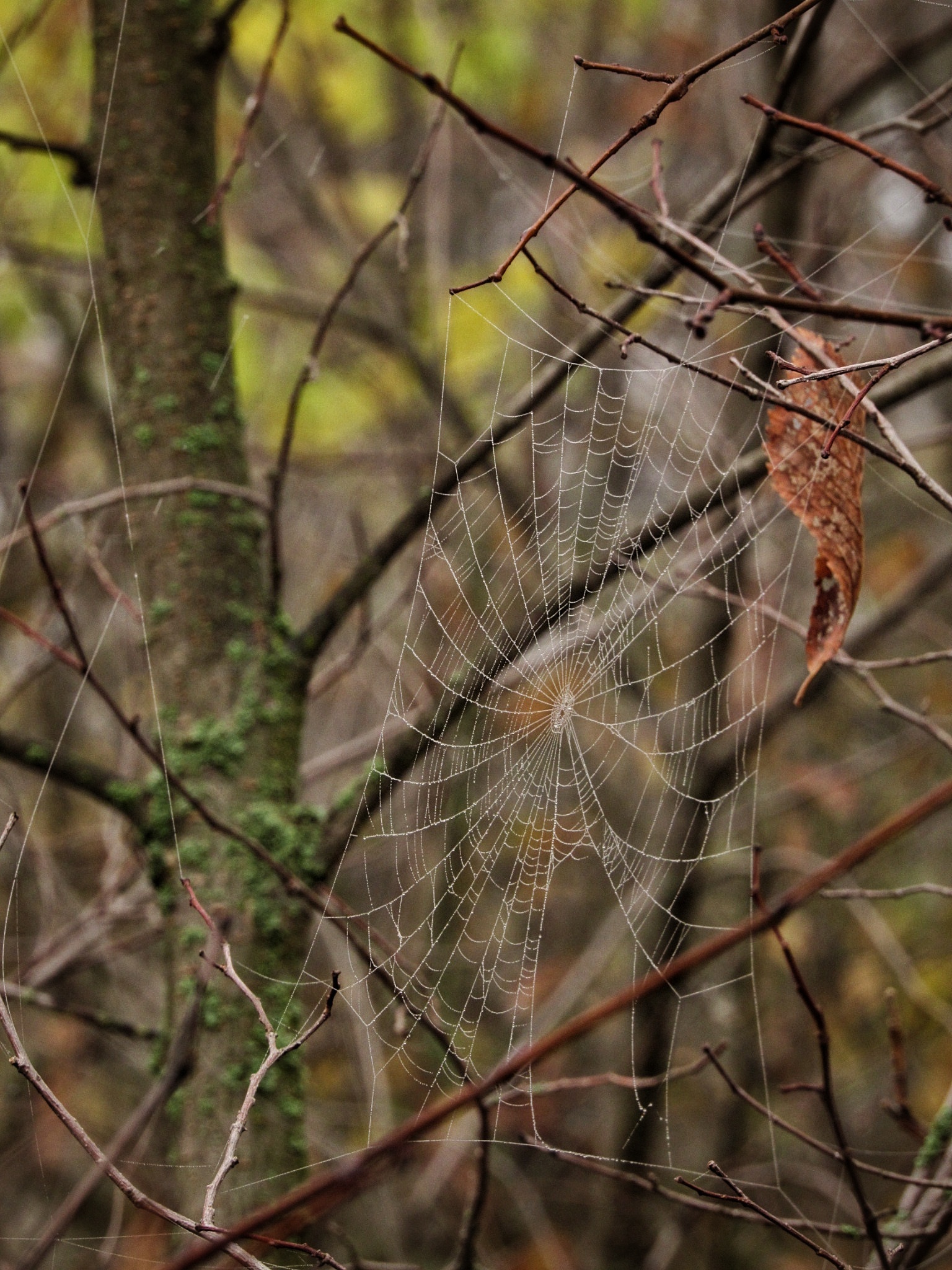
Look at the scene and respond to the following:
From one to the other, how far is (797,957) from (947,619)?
5.88ft

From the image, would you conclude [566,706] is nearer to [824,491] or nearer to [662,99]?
[824,491]

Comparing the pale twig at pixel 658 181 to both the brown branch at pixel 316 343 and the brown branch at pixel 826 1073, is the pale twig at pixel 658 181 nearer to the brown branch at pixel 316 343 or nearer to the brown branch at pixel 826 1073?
the brown branch at pixel 316 343

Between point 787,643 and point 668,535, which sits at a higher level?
point 787,643

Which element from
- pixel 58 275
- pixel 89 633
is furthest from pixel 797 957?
pixel 58 275

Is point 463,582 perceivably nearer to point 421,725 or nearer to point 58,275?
point 58,275

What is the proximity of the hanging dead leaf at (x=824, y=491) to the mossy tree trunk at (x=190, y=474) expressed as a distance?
104cm

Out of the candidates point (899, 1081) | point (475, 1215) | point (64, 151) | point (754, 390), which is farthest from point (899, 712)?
point (64, 151)

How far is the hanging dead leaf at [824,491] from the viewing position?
1.36 metres

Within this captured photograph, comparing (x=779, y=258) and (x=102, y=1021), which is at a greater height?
(x=779, y=258)

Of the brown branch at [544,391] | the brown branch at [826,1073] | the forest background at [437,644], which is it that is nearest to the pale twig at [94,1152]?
the forest background at [437,644]

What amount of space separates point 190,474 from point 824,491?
1.24 metres

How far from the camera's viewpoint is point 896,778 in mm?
5367

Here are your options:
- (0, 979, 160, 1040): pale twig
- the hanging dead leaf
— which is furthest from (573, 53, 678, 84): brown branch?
(0, 979, 160, 1040): pale twig

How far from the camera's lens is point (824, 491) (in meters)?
1.40
